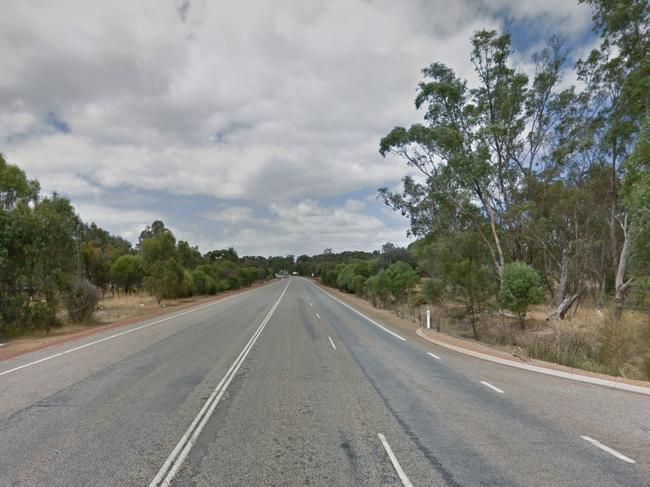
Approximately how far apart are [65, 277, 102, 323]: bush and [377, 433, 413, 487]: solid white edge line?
21.3m

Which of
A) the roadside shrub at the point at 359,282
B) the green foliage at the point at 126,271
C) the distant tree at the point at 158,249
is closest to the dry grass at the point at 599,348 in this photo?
the roadside shrub at the point at 359,282

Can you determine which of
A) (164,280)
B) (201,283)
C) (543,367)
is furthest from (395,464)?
(201,283)

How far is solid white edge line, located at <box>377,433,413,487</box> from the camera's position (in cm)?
406

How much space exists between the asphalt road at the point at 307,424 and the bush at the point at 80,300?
12.1 meters

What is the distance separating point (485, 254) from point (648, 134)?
1887 centimetres

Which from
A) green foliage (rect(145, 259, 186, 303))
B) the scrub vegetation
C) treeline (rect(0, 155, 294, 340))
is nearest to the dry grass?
the scrub vegetation

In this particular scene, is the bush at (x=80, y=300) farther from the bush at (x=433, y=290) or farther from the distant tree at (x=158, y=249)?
the bush at (x=433, y=290)

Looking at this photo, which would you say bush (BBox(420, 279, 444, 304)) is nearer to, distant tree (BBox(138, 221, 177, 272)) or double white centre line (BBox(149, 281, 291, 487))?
double white centre line (BBox(149, 281, 291, 487))

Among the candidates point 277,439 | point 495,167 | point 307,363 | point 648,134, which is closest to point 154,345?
point 307,363

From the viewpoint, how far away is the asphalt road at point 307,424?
4293mm

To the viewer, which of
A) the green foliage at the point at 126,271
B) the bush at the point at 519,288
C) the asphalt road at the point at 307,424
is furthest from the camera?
the green foliage at the point at 126,271

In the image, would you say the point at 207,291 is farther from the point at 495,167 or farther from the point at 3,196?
the point at 495,167

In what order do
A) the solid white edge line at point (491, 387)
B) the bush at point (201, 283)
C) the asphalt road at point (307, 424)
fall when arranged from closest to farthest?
1. the asphalt road at point (307, 424)
2. the solid white edge line at point (491, 387)
3. the bush at point (201, 283)

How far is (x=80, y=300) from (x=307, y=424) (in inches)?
801
